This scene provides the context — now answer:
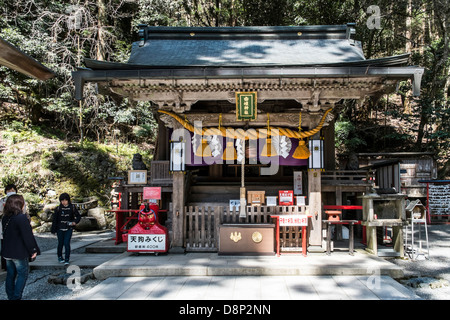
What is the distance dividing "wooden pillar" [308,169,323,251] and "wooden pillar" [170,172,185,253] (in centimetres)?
327

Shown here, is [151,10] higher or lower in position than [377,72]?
higher

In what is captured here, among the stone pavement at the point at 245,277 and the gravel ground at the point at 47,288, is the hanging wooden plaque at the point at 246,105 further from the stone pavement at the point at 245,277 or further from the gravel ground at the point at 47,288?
the gravel ground at the point at 47,288

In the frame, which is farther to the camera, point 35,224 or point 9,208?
point 35,224

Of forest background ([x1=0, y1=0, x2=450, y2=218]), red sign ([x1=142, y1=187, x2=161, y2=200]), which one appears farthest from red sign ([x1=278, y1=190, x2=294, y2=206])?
forest background ([x1=0, y1=0, x2=450, y2=218])

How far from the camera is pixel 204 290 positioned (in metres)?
5.09

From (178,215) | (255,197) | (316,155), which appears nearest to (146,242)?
(178,215)

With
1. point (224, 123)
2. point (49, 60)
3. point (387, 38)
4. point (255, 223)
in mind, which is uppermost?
point (387, 38)

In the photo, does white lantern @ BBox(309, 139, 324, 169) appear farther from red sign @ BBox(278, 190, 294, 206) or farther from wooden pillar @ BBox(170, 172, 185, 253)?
wooden pillar @ BBox(170, 172, 185, 253)

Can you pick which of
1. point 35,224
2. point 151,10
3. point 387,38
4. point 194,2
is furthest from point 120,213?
point 387,38

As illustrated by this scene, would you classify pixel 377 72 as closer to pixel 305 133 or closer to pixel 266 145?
pixel 305 133

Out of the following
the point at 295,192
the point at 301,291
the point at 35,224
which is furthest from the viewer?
the point at 35,224

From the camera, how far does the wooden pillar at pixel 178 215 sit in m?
7.50

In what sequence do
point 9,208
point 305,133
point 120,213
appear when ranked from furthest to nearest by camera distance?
point 120,213
point 305,133
point 9,208

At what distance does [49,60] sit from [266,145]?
521 inches
